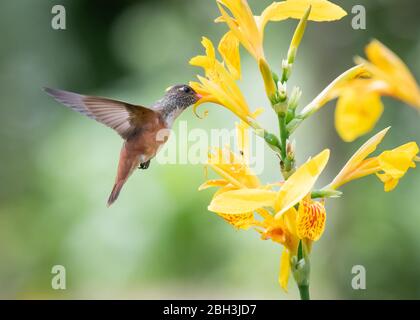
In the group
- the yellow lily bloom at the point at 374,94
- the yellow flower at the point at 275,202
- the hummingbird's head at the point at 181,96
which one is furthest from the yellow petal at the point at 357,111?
the hummingbird's head at the point at 181,96

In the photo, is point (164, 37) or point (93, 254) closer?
point (93, 254)

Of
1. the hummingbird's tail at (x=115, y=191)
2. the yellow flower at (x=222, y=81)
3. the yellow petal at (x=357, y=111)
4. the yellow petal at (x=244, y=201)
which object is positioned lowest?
the yellow petal at (x=244, y=201)

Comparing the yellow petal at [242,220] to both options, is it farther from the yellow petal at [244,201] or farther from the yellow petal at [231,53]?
the yellow petal at [231,53]

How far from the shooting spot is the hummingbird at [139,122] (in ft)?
5.77

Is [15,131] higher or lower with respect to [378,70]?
higher

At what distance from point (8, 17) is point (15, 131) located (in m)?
1.19

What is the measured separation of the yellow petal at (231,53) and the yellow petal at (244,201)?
339 mm

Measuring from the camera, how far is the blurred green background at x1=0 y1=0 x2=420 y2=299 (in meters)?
4.54

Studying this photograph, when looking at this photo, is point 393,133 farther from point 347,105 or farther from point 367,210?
point 347,105

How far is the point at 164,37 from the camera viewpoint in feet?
19.2

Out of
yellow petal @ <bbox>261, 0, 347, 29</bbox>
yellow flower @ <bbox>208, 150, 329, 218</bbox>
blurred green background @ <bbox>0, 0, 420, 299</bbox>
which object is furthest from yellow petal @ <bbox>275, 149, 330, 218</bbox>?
blurred green background @ <bbox>0, 0, 420, 299</bbox>

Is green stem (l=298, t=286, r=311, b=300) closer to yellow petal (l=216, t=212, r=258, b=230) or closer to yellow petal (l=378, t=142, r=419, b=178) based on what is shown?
yellow petal (l=216, t=212, r=258, b=230)
